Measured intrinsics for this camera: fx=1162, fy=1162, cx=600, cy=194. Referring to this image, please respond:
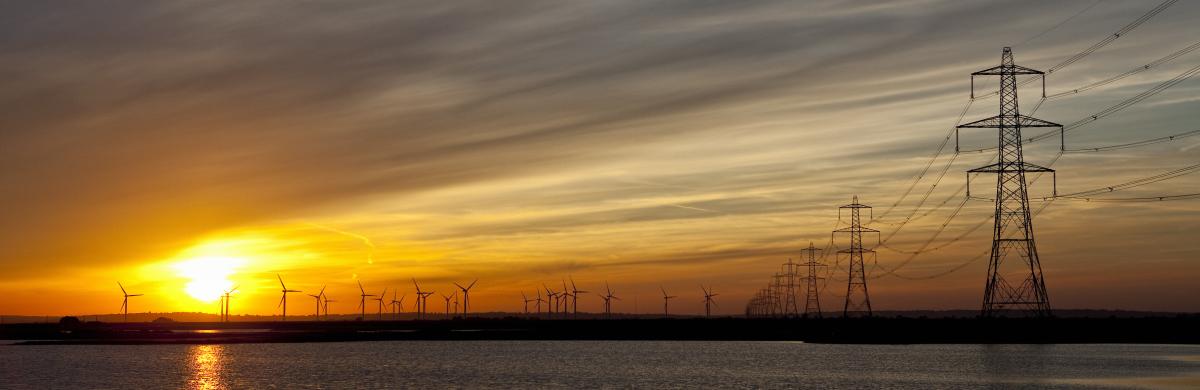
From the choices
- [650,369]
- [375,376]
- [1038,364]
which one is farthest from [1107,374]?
[375,376]

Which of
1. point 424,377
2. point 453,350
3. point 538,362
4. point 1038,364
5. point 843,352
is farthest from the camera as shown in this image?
point 453,350

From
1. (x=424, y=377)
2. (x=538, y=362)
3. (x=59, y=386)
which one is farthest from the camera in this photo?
(x=538, y=362)

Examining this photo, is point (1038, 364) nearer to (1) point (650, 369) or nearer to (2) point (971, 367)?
(2) point (971, 367)

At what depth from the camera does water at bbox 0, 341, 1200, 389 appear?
104 meters

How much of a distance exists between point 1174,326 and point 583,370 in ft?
322

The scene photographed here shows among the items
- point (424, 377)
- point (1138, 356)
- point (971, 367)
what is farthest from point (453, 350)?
point (1138, 356)

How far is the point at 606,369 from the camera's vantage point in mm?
130750

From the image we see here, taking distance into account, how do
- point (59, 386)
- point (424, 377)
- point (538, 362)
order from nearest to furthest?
1. point (59, 386)
2. point (424, 377)
3. point (538, 362)

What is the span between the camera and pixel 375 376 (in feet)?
383

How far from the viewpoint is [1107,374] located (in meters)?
114

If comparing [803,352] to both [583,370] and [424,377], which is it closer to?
[583,370]

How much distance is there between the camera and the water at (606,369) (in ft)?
342

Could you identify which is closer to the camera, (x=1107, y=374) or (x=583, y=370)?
(x=1107, y=374)

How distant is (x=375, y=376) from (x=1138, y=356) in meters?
97.4
